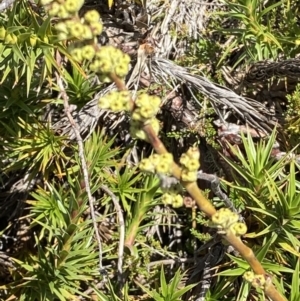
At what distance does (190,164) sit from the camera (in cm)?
110

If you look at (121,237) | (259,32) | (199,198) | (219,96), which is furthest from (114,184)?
(199,198)

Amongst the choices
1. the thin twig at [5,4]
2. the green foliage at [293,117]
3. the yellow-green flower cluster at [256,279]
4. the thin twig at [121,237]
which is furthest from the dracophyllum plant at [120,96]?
the green foliage at [293,117]

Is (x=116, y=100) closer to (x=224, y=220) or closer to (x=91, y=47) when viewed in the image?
(x=91, y=47)

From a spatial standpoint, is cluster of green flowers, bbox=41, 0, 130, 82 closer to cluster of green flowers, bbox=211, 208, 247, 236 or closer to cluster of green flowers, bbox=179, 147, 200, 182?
cluster of green flowers, bbox=179, 147, 200, 182

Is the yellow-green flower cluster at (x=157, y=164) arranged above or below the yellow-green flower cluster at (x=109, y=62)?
below

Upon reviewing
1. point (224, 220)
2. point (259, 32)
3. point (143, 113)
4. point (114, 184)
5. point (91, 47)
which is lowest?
point (114, 184)

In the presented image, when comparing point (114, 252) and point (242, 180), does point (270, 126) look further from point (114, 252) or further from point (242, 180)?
point (114, 252)

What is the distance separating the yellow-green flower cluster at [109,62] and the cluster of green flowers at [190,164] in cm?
19

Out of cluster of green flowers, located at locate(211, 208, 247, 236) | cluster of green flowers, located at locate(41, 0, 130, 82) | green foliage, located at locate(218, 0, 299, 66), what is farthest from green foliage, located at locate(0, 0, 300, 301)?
cluster of green flowers, located at locate(41, 0, 130, 82)

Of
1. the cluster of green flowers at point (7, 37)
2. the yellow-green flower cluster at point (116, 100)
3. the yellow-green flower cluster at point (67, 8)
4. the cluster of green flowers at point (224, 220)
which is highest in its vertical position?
the yellow-green flower cluster at point (67, 8)

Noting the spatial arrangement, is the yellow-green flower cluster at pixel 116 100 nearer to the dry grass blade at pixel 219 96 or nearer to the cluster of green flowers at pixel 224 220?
the cluster of green flowers at pixel 224 220

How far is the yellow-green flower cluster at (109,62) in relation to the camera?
3.40 feet

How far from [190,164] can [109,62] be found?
24cm

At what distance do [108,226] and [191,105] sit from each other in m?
0.66
